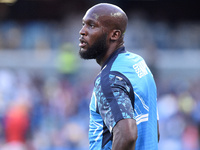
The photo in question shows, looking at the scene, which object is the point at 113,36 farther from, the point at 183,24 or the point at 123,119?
the point at 183,24

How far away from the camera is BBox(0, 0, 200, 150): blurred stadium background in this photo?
10.3 m

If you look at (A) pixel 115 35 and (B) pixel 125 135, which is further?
(A) pixel 115 35

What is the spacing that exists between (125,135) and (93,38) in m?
0.80

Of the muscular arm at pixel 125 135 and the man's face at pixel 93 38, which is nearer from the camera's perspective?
the muscular arm at pixel 125 135

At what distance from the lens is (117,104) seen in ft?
9.41

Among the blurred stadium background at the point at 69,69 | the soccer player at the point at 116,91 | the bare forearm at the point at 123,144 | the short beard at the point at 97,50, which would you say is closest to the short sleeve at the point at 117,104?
the soccer player at the point at 116,91

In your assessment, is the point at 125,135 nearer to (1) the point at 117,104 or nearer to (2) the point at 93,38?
(1) the point at 117,104

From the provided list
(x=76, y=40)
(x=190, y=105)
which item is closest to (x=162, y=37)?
(x=76, y=40)

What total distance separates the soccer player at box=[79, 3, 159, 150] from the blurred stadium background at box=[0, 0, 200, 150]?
647 cm

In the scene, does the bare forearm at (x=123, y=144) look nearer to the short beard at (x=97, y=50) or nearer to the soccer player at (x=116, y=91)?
the soccer player at (x=116, y=91)

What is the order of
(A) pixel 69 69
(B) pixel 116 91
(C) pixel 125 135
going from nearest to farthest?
(C) pixel 125 135, (B) pixel 116 91, (A) pixel 69 69

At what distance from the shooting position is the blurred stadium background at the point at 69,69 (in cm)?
1029

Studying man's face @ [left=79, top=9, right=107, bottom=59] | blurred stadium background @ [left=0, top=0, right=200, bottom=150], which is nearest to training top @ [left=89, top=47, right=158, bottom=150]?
man's face @ [left=79, top=9, right=107, bottom=59]

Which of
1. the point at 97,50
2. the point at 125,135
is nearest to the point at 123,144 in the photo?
the point at 125,135
